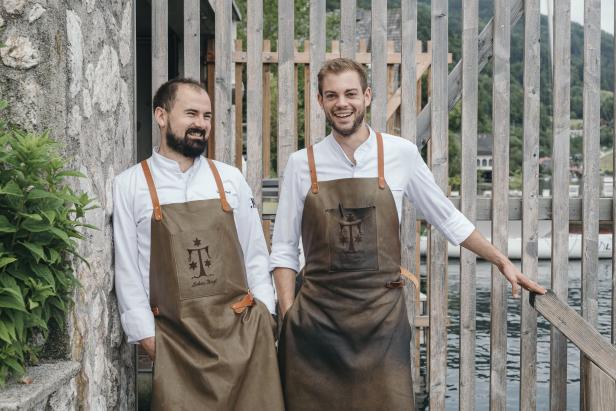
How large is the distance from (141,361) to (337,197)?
3.26 metres

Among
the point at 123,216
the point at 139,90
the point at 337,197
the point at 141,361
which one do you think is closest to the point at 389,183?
the point at 337,197

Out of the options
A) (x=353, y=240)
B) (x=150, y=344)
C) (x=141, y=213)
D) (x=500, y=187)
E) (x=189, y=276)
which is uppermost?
(x=500, y=187)

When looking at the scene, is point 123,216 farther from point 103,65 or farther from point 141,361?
point 141,361

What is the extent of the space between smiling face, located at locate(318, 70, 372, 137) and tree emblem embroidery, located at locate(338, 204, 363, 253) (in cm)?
32

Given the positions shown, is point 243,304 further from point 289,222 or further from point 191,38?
point 191,38

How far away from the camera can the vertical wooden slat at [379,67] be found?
316 cm

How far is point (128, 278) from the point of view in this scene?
2.68m

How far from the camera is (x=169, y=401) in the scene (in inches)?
102

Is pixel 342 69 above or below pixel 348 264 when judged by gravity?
above

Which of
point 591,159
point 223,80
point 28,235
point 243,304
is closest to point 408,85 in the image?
point 223,80

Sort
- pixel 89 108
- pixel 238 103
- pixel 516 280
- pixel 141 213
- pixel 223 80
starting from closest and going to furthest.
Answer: pixel 89 108
pixel 141 213
pixel 516 280
pixel 223 80
pixel 238 103

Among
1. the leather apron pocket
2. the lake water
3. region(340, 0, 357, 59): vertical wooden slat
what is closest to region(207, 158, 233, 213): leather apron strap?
the leather apron pocket

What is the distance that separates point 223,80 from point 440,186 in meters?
1.07

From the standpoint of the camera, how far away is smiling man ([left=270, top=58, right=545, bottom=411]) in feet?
8.71
